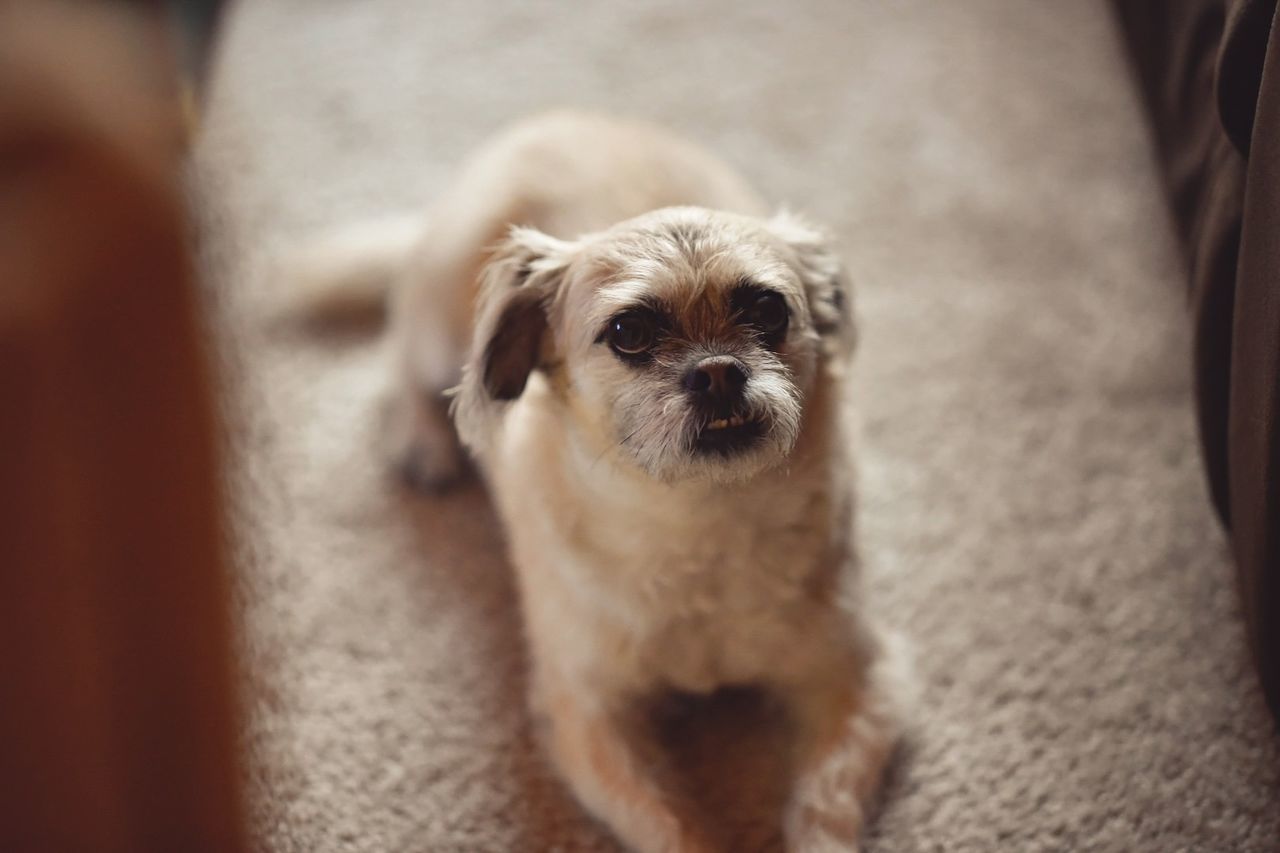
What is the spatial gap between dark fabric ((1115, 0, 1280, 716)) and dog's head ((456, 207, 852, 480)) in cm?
45

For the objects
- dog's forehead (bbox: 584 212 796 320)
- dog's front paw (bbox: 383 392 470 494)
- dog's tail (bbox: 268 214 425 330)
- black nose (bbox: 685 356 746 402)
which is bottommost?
dog's front paw (bbox: 383 392 470 494)

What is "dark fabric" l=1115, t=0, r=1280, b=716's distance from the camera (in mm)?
1091

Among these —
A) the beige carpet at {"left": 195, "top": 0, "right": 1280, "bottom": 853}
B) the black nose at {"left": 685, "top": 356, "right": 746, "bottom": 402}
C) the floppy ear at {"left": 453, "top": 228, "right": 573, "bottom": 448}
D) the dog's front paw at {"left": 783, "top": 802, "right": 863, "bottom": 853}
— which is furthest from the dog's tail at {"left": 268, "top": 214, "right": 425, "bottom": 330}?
the dog's front paw at {"left": 783, "top": 802, "right": 863, "bottom": 853}

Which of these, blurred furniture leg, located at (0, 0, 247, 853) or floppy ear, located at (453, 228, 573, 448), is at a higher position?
floppy ear, located at (453, 228, 573, 448)

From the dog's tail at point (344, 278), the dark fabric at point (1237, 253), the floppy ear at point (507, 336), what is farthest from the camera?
the dog's tail at point (344, 278)

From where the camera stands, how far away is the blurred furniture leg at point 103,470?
4.68 feet

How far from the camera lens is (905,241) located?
6.61 feet

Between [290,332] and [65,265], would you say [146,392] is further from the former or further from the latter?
[65,265]

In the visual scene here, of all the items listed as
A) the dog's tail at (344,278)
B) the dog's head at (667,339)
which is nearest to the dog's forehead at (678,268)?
the dog's head at (667,339)

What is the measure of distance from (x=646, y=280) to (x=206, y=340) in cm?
107

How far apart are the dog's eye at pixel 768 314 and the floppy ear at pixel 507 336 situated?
223 millimetres

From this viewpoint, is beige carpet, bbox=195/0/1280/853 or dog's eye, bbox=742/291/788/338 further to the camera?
beige carpet, bbox=195/0/1280/853

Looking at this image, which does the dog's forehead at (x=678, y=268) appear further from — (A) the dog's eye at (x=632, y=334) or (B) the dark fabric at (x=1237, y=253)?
(B) the dark fabric at (x=1237, y=253)

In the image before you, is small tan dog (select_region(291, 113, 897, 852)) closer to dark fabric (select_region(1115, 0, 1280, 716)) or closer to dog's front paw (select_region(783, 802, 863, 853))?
dog's front paw (select_region(783, 802, 863, 853))
